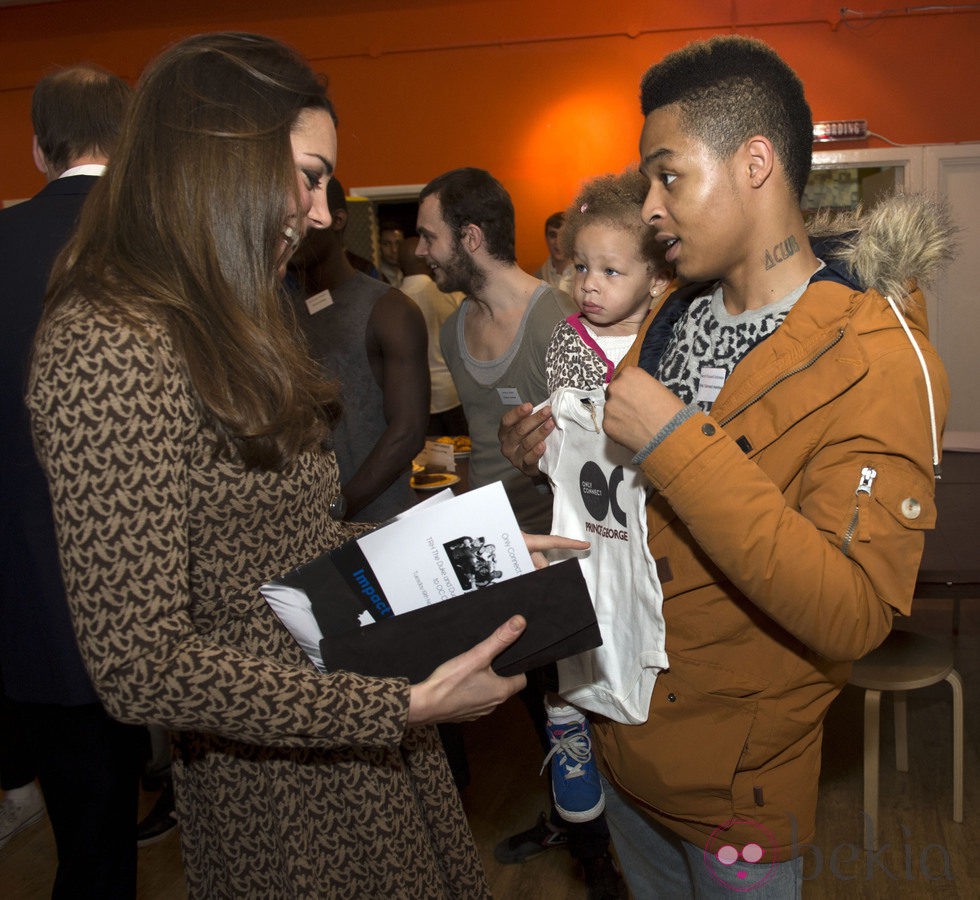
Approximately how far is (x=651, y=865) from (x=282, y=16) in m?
8.20

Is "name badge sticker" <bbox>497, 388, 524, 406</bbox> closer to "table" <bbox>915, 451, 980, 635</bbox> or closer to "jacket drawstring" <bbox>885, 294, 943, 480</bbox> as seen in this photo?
"table" <bbox>915, 451, 980, 635</bbox>

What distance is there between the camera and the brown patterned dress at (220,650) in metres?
1.03

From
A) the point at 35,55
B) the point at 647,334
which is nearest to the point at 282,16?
the point at 35,55

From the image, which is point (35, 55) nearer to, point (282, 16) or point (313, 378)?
point (282, 16)

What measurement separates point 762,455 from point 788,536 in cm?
19

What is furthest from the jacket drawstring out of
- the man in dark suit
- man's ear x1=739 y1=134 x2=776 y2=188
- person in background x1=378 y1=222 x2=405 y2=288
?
person in background x1=378 y1=222 x2=405 y2=288

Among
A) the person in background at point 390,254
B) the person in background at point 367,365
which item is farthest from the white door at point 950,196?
the person in background at point 367,365

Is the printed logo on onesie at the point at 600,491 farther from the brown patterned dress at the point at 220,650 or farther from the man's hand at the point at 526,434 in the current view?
the brown patterned dress at the point at 220,650

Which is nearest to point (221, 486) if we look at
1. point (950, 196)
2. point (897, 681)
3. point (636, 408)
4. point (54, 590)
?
point (636, 408)

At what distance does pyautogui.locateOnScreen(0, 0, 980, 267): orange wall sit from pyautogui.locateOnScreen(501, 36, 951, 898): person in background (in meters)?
6.48

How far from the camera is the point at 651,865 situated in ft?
5.96

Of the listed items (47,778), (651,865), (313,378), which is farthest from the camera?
(47,778)

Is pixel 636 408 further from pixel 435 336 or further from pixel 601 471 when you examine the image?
pixel 435 336

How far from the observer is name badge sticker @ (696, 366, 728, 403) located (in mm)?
1624
